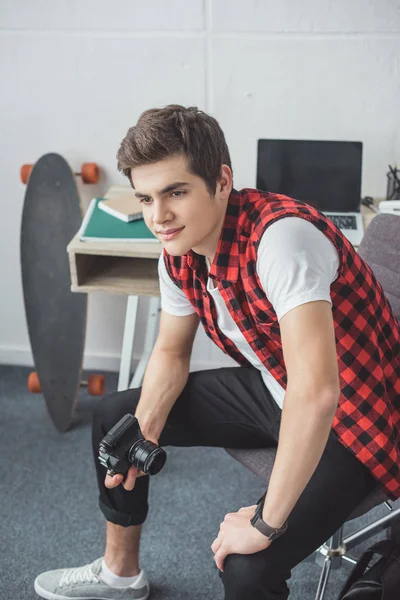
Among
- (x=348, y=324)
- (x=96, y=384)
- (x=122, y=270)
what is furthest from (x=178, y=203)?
(x=96, y=384)

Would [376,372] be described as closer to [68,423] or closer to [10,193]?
[68,423]

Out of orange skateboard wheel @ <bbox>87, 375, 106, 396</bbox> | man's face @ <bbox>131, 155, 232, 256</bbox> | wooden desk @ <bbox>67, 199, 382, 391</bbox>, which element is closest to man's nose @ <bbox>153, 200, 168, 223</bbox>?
man's face @ <bbox>131, 155, 232, 256</bbox>

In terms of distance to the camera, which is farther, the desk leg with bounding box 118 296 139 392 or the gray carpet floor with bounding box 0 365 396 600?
the desk leg with bounding box 118 296 139 392

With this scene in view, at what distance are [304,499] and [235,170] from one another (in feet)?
4.12

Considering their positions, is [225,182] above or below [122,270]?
above

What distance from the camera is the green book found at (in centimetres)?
209

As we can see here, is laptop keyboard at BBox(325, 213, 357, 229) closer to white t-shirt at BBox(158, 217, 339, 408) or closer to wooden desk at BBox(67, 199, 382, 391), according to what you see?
wooden desk at BBox(67, 199, 382, 391)

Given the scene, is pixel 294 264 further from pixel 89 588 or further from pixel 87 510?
pixel 87 510

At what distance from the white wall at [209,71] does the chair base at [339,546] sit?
100 cm

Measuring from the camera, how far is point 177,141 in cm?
138

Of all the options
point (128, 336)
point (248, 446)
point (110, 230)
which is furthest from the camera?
point (128, 336)

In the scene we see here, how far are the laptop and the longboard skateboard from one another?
1.87ft

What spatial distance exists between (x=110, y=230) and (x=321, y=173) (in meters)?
0.60

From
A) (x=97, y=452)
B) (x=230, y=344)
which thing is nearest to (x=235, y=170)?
(x=230, y=344)
